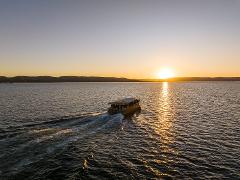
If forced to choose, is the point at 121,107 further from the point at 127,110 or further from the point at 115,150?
the point at 115,150

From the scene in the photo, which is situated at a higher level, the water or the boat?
the boat

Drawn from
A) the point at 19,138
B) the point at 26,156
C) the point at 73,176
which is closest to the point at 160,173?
the point at 73,176

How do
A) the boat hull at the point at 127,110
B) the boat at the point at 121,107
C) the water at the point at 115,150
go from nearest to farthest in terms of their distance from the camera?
the water at the point at 115,150 → the boat hull at the point at 127,110 → the boat at the point at 121,107

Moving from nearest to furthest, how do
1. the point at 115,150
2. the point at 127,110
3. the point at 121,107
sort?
the point at 115,150, the point at 121,107, the point at 127,110

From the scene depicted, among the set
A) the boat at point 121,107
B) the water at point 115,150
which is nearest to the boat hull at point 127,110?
the boat at point 121,107

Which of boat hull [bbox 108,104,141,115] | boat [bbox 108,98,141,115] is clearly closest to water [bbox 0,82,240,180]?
boat hull [bbox 108,104,141,115]

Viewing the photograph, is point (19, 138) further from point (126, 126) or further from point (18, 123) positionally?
point (126, 126)

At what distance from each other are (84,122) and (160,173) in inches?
1309

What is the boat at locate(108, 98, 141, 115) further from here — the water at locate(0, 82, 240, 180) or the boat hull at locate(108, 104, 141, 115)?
the water at locate(0, 82, 240, 180)

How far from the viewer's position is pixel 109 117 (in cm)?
7338

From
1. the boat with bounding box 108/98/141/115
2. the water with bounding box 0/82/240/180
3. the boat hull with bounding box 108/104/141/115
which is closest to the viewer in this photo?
the water with bounding box 0/82/240/180

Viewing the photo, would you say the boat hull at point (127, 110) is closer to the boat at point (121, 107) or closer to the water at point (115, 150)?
the boat at point (121, 107)

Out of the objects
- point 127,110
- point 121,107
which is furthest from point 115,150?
point 127,110

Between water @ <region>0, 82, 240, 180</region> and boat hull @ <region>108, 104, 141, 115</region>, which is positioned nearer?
water @ <region>0, 82, 240, 180</region>
